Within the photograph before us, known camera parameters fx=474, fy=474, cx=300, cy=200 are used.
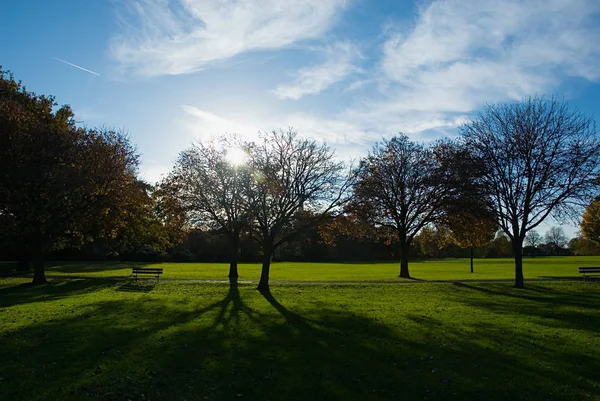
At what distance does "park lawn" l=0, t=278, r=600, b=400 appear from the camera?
809cm

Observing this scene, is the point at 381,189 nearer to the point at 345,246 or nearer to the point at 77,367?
the point at 77,367

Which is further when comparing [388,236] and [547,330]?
[388,236]

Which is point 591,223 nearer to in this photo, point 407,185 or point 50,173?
point 407,185

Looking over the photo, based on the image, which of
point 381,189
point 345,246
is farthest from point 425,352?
point 345,246

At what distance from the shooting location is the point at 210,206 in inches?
1145

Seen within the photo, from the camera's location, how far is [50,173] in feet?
85.1

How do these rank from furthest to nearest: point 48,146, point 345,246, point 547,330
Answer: point 345,246
point 48,146
point 547,330

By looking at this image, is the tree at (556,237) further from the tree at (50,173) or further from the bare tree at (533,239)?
the tree at (50,173)

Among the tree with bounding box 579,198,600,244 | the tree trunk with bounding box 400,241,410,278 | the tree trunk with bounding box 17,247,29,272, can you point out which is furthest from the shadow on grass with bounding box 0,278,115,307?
the tree with bounding box 579,198,600,244

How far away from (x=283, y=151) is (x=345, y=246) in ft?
251

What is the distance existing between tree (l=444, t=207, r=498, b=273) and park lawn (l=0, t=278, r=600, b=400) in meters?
11.5

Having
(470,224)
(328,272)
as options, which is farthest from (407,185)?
(328,272)

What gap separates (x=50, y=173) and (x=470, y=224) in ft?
92.6

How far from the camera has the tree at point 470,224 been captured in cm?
3077
